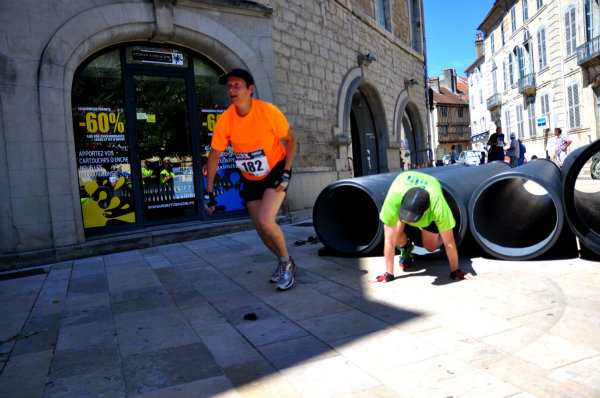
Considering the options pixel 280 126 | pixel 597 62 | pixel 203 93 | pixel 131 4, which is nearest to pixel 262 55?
pixel 203 93

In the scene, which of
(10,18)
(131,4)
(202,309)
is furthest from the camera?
(131,4)

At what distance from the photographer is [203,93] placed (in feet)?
27.0

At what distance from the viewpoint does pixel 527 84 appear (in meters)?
30.5

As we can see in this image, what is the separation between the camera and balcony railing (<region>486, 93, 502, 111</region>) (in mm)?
38888

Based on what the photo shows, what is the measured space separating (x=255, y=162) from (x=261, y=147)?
0.48 ft

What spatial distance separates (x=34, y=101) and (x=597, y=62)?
991 inches

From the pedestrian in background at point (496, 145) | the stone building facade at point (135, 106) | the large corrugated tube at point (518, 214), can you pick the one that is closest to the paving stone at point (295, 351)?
the large corrugated tube at point (518, 214)

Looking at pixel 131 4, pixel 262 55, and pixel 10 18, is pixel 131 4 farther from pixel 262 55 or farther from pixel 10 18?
pixel 262 55

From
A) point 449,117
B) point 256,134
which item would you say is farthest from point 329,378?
point 449,117

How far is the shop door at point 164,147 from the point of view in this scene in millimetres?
7527

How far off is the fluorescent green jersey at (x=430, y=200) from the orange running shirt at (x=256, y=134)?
3.65ft

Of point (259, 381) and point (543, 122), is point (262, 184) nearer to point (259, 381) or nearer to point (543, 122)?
point (259, 381)

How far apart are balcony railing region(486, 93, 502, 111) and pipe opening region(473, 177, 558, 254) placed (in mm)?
36764

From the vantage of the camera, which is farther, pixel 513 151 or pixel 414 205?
pixel 513 151
